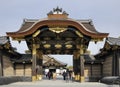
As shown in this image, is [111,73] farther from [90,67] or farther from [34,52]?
[34,52]

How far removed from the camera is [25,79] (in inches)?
1304

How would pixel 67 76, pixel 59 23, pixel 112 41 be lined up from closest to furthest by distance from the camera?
1. pixel 112 41
2. pixel 59 23
3. pixel 67 76

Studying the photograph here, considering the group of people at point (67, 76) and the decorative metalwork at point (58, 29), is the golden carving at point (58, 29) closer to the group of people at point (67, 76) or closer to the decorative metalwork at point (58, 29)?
the decorative metalwork at point (58, 29)

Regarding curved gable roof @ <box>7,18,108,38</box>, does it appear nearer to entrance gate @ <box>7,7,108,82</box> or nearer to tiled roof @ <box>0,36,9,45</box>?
entrance gate @ <box>7,7,108,82</box>

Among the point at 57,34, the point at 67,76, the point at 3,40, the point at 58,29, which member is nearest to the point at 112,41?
the point at 58,29

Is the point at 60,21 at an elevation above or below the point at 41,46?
above

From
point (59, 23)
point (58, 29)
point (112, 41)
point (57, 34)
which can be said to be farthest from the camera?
point (57, 34)

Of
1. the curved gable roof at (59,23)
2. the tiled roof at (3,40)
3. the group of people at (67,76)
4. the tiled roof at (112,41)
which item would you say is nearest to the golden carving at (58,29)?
the curved gable roof at (59,23)

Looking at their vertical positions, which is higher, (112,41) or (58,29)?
(58,29)

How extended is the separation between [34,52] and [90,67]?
23.6ft

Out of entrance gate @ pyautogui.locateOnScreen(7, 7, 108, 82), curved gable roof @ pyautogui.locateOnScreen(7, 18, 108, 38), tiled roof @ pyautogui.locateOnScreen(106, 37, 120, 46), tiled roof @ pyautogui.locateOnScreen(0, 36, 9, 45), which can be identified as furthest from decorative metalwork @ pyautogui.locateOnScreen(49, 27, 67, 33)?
tiled roof @ pyautogui.locateOnScreen(0, 36, 9, 45)

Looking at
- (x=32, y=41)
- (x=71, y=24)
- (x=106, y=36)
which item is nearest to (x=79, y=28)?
(x=71, y=24)

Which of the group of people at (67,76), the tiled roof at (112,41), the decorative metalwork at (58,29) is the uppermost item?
the decorative metalwork at (58,29)

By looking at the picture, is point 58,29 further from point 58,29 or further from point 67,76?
point 67,76
